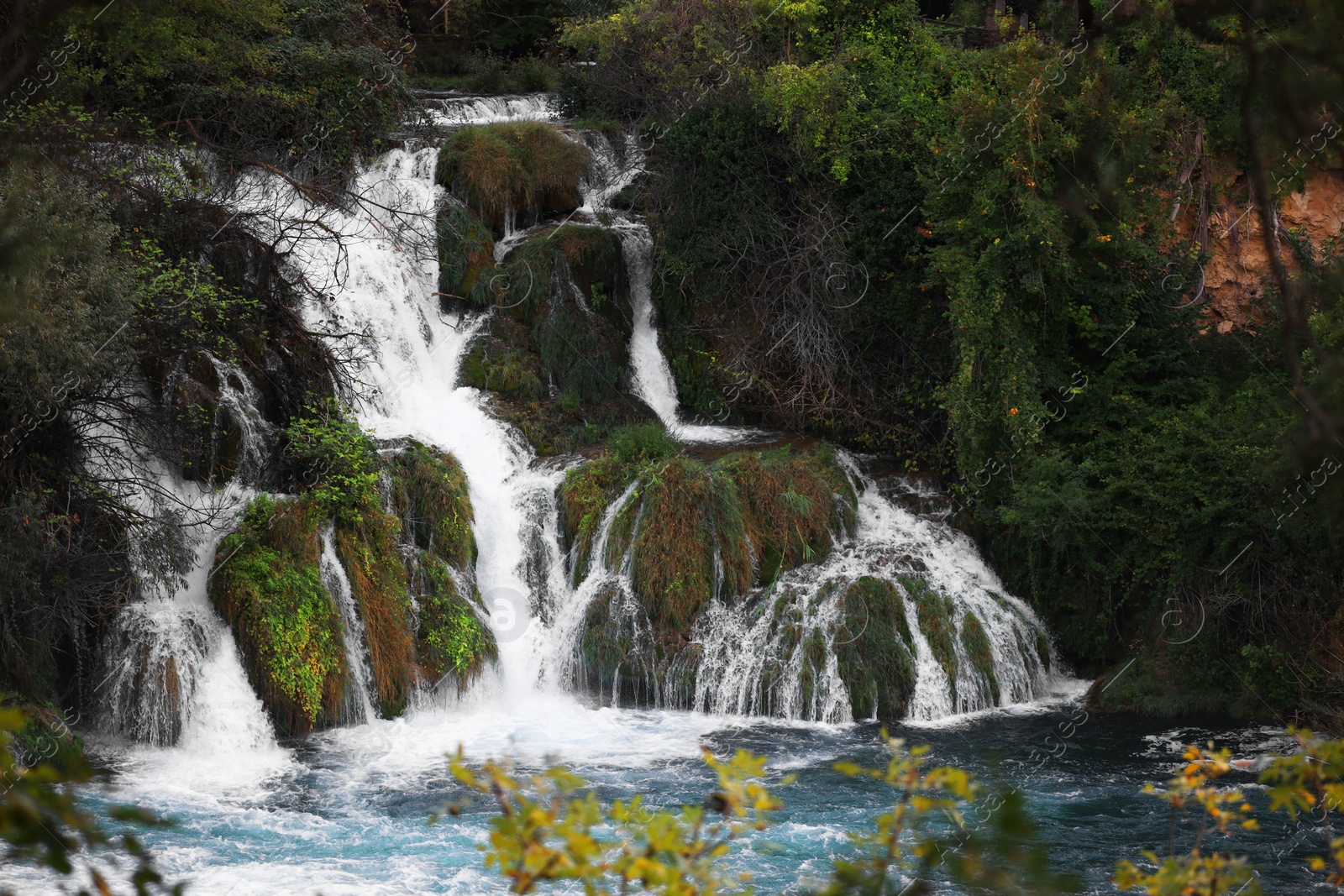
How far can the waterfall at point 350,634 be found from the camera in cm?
1067

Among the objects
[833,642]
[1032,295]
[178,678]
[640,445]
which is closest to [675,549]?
[640,445]

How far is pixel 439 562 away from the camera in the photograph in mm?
11828

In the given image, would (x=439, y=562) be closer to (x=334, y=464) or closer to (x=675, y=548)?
(x=334, y=464)

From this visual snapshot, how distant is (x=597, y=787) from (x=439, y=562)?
12.2 feet

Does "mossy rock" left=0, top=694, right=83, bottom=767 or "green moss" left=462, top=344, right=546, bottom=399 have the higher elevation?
"green moss" left=462, top=344, right=546, bottom=399

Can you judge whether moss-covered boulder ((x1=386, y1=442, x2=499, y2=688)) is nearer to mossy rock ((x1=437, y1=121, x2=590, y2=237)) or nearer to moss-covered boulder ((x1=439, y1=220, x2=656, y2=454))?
moss-covered boulder ((x1=439, y1=220, x2=656, y2=454))

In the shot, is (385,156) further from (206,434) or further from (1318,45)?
(1318,45)

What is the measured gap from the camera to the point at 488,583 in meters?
12.3

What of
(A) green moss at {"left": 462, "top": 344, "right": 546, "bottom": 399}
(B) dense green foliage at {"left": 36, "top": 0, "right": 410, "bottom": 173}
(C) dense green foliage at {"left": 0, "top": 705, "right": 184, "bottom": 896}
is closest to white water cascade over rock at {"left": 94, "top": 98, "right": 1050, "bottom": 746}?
(A) green moss at {"left": 462, "top": 344, "right": 546, "bottom": 399}

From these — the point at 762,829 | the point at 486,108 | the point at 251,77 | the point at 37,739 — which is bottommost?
the point at 37,739

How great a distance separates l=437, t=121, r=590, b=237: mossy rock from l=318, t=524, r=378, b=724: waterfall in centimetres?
631

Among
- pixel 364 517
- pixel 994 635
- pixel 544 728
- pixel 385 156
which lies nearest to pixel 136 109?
pixel 385 156

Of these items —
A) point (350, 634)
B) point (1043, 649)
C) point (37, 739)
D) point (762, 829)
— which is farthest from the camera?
point (1043, 649)

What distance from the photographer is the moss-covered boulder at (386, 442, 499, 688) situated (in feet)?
36.9
